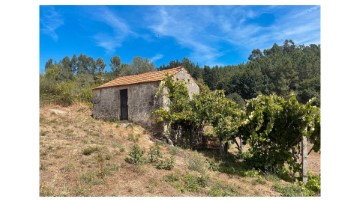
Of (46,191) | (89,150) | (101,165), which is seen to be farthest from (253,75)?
(46,191)

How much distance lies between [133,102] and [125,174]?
701 centimetres

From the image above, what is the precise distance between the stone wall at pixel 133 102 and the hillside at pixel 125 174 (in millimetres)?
1809

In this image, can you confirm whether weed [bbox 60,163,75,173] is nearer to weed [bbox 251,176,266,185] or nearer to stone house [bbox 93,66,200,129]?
weed [bbox 251,176,266,185]

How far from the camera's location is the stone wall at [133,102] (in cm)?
1302

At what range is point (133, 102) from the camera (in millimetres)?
13773

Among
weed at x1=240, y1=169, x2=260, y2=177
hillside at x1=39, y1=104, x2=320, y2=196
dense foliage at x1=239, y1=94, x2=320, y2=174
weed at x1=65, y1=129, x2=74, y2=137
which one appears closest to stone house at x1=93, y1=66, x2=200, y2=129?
hillside at x1=39, y1=104, x2=320, y2=196

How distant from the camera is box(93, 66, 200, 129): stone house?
12969 millimetres

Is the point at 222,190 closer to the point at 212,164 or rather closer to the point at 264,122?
the point at 212,164

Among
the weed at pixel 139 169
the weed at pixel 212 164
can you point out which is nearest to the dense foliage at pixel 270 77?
the weed at pixel 212 164

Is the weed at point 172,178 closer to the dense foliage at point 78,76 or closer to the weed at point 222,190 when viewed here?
the weed at point 222,190

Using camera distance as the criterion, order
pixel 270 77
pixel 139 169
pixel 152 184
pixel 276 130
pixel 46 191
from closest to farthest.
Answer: pixel 46 191, pixel 152 184, pixel 139 169, pixel 276 130, pixel 270 77

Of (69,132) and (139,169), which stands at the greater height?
(69,132)
